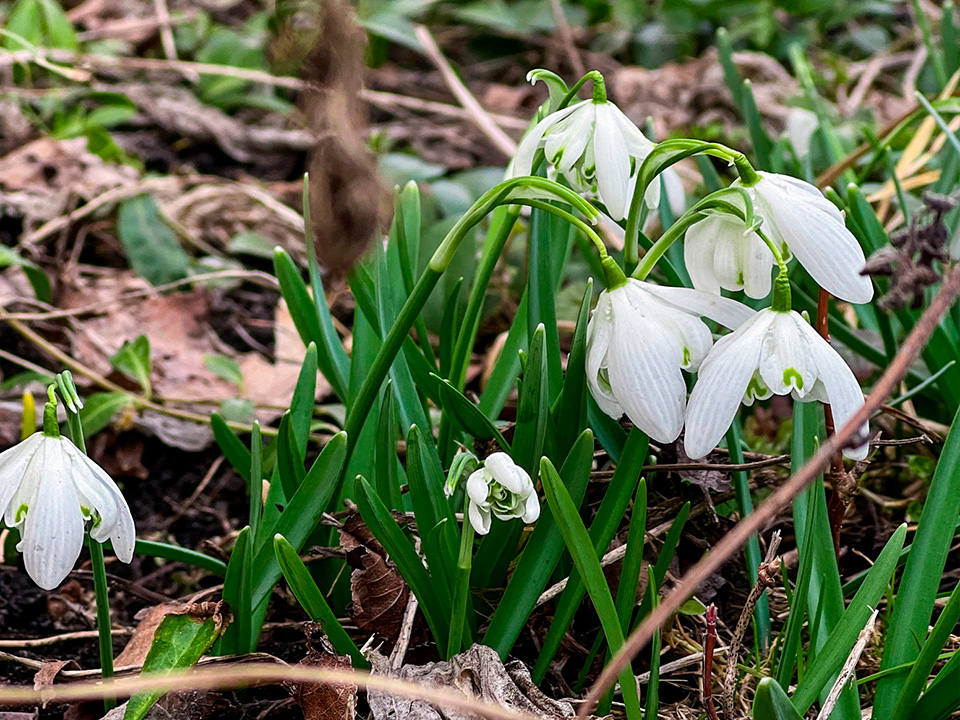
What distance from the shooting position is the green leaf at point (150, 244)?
2.40 metres

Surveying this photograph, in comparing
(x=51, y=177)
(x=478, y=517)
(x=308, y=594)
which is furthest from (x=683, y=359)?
(x=51, y=177)

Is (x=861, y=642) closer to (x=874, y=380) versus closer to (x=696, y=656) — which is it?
(x=696, y=656)

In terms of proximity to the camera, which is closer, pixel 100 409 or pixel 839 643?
pixel 839 643

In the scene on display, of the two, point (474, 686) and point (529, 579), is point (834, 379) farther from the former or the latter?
point (474, 686)

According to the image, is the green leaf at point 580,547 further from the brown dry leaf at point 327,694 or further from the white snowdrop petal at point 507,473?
the brown dry leaf at point 327,694

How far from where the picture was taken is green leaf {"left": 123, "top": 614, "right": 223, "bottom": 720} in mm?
1141

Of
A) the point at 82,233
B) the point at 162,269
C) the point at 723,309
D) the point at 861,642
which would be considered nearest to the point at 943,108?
the point at 723,309

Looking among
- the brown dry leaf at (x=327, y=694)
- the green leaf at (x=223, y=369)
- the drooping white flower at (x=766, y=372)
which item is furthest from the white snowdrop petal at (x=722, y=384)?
the green leaf at (x=223, y=369)

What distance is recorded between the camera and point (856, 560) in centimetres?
150

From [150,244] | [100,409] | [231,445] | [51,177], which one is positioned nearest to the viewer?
[231,445]

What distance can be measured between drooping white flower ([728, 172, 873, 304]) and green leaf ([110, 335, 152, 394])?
4.19 feet

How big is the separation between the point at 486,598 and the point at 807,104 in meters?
1.52

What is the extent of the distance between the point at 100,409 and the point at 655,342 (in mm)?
1190

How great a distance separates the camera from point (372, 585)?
1.27 metres
